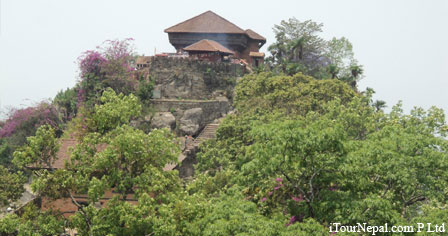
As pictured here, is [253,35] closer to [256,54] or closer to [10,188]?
[256,54]

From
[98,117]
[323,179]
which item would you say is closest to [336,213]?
[323,179]

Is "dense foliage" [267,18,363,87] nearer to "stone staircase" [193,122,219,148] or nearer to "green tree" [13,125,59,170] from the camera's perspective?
"stone staircase" [193,122,219,148]

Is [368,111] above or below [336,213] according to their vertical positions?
above

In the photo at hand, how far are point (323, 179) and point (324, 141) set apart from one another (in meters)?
1.44

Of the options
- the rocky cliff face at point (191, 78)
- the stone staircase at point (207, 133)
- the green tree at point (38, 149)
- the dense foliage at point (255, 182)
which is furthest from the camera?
the rocky cliff face at point (191, 78)

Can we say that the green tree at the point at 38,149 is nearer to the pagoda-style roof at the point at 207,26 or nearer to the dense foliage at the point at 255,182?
the dense foliage at the point at 255,182

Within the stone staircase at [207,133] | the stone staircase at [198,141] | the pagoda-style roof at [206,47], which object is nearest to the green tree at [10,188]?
the stone staircase at [198,141]

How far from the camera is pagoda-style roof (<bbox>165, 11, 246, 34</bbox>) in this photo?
40938mm

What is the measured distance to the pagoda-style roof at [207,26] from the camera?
40.9 m

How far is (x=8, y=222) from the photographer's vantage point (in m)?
14.4

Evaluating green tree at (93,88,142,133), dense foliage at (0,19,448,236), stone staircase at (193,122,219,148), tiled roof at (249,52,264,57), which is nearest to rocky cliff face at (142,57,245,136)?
stone staircase at (193,122,219,148)

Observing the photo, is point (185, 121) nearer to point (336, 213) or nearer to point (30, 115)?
point (30, 115)

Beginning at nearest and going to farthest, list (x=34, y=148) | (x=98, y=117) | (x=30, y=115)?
(x=34, y=148) < (x=98, y=117) < (x=30, y=115)

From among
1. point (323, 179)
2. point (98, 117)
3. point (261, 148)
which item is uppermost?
point (98, 117)
